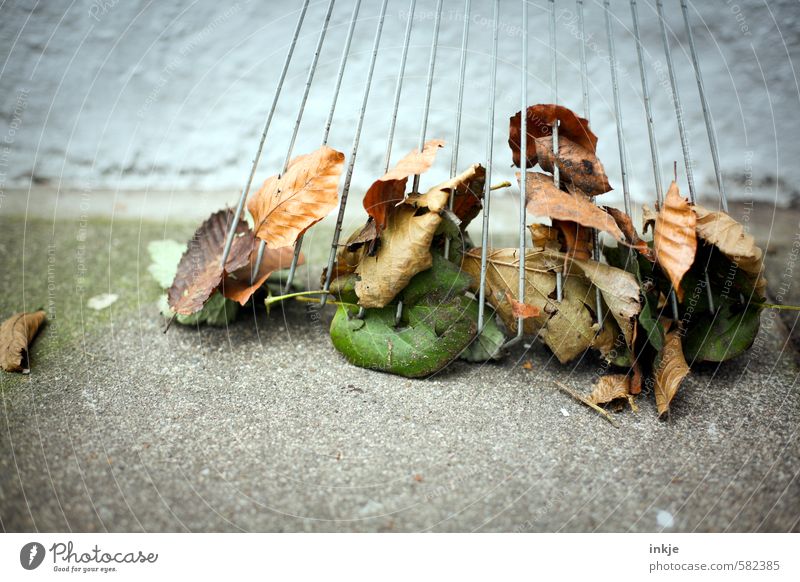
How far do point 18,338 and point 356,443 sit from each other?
1.49 feet

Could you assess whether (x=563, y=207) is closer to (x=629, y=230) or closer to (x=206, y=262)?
(x=629, y=230)

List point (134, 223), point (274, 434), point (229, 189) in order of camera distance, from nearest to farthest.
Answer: point (274, 434) < point (134, 223) < point (229, 189)

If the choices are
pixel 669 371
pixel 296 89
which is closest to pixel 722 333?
pixel 669 371

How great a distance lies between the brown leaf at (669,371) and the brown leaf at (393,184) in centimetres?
34

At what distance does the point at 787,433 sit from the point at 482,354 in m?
0.32

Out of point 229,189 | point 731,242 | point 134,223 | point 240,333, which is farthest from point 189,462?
point 229,189

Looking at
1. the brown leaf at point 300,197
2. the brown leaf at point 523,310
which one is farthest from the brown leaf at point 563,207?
the brown leaf at point 300,197

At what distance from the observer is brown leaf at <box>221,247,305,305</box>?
0.76 meters

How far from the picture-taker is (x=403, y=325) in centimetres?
72

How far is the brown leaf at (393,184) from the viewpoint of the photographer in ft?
2.11

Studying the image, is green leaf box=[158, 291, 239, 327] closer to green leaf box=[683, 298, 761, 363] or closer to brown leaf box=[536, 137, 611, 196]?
brown leaf box=[536, 137, 611, 196]

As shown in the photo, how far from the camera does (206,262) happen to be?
0.80 metres
